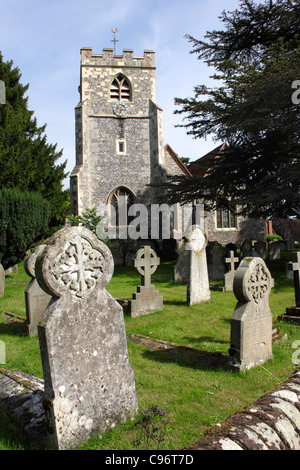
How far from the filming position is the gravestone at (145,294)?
7.62 meters

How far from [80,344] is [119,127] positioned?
19854 mm

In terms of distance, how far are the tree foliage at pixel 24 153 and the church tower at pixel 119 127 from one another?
194cm

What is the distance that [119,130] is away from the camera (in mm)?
20938

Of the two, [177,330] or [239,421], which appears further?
[177,330]

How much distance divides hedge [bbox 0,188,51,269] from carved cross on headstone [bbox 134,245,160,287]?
7.08 m

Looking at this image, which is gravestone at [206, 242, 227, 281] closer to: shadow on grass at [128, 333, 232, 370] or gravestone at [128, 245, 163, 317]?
gravestone at [128, 245, 163, 317]

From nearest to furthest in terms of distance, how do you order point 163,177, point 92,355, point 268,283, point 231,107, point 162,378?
point 92,355, point 162,378, point 268,283, point 231,107, point 163,177

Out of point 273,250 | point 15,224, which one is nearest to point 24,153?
A: point 15,224

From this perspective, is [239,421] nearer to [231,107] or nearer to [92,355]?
[92,355]

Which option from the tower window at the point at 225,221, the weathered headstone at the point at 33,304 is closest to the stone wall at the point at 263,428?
the weathered headstone at the point at 33,304

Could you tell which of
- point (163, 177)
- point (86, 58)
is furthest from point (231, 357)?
point (86, 58)

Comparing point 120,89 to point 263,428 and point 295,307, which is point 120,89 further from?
point 263,428

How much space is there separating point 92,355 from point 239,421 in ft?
3.91

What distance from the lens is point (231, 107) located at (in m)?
14.0
